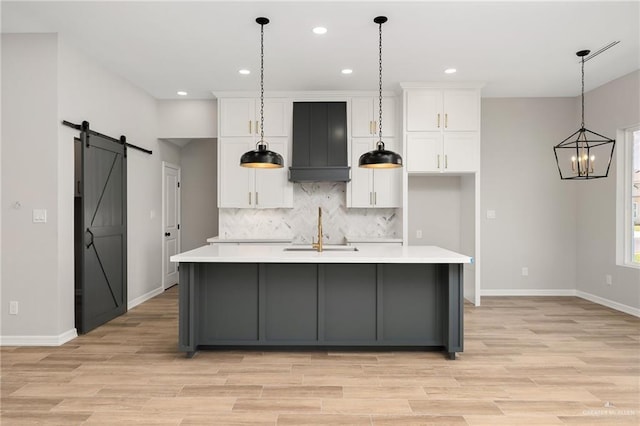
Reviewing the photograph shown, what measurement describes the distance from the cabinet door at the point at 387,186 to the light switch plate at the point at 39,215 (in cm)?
388

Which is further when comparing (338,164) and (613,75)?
(338,164)

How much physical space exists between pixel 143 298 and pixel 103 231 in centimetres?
149

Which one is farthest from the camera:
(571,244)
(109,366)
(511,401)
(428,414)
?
(571,244)

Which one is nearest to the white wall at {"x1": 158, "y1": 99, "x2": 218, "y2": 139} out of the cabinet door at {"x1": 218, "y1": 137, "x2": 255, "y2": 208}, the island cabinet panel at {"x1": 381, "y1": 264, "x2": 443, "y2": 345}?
the cabinet door at {"x1": 218, "y1": 137, "x2": 255, "y2": 208}

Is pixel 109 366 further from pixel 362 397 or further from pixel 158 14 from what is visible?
pixel 158 14

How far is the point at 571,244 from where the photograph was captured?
6098 millimetres

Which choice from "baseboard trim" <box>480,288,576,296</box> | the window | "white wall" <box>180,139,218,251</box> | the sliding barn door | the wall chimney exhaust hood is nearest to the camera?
the sliding barn door

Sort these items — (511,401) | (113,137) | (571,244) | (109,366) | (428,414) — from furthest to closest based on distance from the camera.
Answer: (571,244), (113,137), (109,366), (511,401), (428,414)

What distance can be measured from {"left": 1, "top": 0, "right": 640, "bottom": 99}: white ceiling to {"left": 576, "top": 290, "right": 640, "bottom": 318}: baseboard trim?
2.81 metres

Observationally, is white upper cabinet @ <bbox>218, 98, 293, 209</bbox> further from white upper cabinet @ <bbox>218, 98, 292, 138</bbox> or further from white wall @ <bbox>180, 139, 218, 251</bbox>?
white wall @ <bbox>180, 139, 218, 251</bbox>

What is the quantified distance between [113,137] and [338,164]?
2.80 m

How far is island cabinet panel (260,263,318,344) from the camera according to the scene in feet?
12.0

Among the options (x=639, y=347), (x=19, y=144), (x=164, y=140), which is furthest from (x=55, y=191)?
(x=639, y=347)

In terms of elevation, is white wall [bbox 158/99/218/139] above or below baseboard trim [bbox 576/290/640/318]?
above
